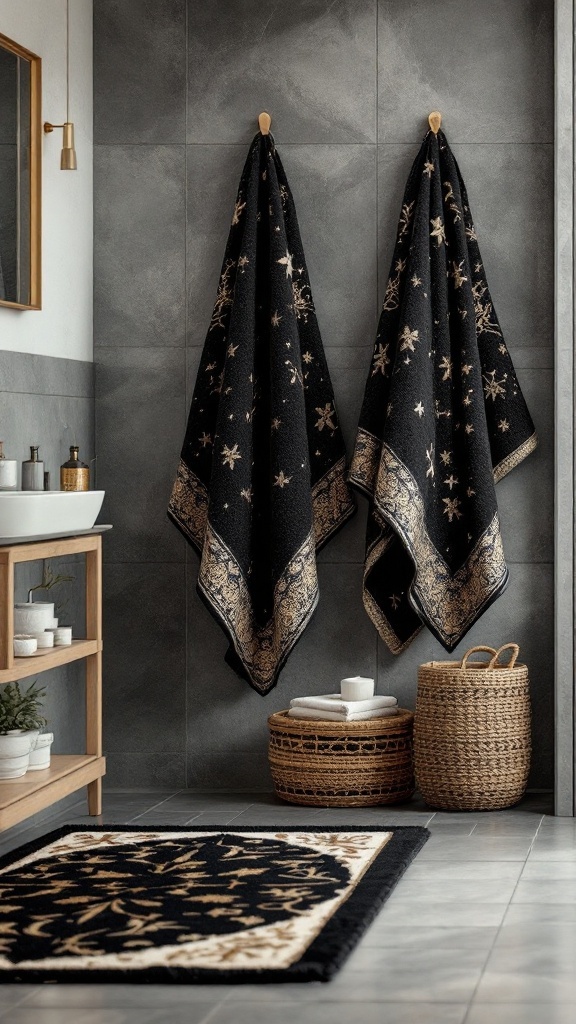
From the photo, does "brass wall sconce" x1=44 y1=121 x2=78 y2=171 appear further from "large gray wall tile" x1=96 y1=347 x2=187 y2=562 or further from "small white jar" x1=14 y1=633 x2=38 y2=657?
"small white jar" x1=14 y1=633 x2=38 y2=657

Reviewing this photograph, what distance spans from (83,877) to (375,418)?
175cm

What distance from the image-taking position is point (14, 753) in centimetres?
375

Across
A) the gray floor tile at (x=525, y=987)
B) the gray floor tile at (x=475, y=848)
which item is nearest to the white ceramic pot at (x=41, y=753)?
the gray floor tile at (x=475, y=848)

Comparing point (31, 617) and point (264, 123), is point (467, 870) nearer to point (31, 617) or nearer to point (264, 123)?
point (31, 617)

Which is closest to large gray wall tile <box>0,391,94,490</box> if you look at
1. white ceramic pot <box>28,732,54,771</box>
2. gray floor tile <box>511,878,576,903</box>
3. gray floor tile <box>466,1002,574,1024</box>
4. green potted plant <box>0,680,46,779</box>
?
green potted plant <box>0,680,46,779</box>

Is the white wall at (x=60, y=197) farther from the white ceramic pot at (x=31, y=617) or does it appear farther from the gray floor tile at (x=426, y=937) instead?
the gray floor tile at (x=426, y=937)

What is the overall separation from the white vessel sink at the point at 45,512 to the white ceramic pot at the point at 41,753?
568 millimetres

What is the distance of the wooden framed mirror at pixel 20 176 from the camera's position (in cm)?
396

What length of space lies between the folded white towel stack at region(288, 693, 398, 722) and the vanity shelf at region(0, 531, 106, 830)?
2.04ft

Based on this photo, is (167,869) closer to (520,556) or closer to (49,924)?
(49,924)

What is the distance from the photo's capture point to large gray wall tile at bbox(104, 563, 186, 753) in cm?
469

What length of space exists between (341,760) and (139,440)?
1.23 metres

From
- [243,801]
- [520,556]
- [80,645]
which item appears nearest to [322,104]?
[520,556]

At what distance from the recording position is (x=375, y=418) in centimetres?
448
